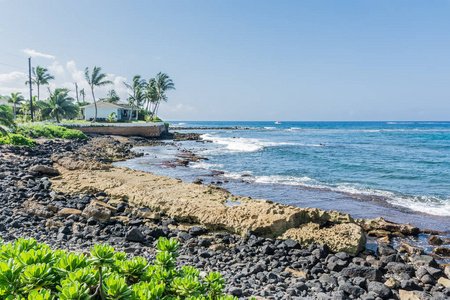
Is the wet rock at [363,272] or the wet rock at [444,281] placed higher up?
the wet rock at [363,272]

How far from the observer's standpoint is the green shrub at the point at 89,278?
242 centimetres

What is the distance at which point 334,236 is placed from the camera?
24.1ft

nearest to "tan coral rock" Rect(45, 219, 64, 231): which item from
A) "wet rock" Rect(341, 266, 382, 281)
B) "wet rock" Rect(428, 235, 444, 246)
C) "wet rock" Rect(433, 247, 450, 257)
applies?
"wet rock" Rect(341, 266, 382, 281)

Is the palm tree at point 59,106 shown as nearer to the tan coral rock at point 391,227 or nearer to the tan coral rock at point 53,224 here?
the tan coral rock at point 53,224

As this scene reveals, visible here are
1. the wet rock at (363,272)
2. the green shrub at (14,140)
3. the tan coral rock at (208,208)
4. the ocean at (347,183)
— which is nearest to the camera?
the wet rock at (363,272)

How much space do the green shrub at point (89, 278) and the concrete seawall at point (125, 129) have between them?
137ft

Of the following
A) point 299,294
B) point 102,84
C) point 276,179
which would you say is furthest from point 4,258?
point 102,84

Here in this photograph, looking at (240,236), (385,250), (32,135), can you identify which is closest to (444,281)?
(385,250)

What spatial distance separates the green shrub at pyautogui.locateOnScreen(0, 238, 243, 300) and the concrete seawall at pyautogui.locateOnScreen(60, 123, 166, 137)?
41.7 meters

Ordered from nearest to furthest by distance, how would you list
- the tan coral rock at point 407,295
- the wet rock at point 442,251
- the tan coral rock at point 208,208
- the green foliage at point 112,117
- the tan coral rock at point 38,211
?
1. the tan coral rock at point 407,295
2. the wet rock at point 442,251
3. the tan coral rock at point 208,208
4. the tan coral rock at point 38,211
5. the green foliage at point 112,117

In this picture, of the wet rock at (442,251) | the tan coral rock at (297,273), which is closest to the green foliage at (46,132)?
the tan coral rock at (297,273)

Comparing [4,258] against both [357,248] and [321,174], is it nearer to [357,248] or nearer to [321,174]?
[357,248]

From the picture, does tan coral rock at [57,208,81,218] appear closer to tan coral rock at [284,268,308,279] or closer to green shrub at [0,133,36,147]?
tan coral rock at [284,268,308,279]

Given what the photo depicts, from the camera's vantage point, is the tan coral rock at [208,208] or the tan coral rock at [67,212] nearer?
the tan coral rock at [208,208]
